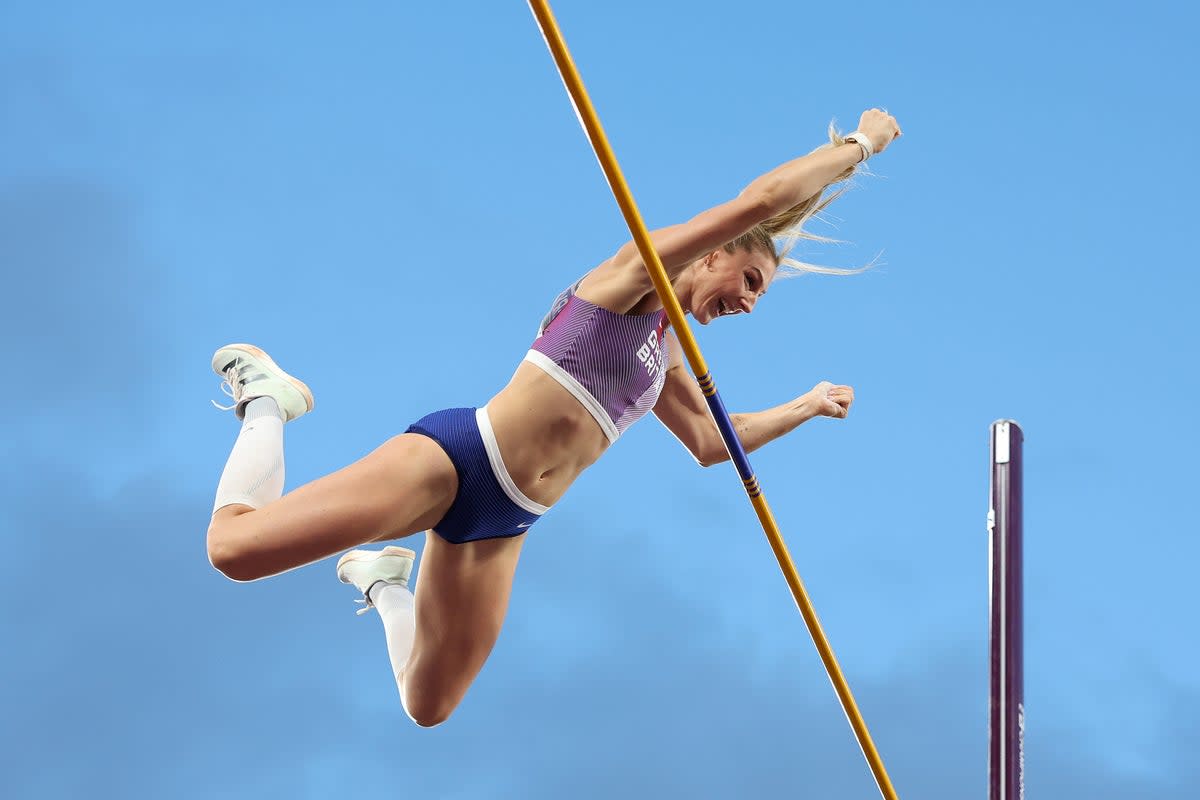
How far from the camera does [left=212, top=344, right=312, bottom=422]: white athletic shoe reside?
556 cm

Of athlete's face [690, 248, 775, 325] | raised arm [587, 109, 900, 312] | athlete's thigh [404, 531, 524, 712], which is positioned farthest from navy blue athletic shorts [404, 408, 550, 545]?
athlete's face [690, 248, 775, 325]

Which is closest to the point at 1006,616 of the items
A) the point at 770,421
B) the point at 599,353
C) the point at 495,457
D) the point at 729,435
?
the point at 729,435

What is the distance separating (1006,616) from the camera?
204 inches

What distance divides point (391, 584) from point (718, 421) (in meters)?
1.74

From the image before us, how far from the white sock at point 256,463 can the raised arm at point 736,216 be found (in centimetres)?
116

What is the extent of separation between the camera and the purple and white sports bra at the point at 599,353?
16.8 ft

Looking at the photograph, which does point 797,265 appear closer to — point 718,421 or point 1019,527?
point 718,421

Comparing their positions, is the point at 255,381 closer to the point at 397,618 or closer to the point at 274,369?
the point at 274,369

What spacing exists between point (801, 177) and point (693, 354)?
2.06 feet

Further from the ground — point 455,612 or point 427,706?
point 455,612

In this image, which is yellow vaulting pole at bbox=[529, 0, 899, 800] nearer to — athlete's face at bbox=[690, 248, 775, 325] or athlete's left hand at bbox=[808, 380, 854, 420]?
athlete's face at bbox=[690, 248, 775, 325]

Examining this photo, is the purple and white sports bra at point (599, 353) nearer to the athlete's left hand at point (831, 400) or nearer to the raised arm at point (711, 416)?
the raised arm at point (711, 416)

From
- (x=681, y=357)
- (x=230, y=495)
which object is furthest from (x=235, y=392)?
(x=681, y=357)

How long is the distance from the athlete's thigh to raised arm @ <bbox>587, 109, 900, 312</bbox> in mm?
955
